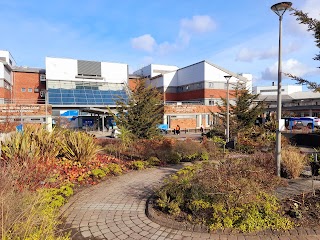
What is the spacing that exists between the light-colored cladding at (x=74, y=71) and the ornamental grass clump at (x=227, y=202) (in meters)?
44.0

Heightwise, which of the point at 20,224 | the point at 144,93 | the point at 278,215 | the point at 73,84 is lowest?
the point at 278,215

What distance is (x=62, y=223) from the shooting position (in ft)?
16.4

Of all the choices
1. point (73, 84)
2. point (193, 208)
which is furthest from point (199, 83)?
point (193, 208)

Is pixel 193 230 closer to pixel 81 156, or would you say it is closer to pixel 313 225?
pixel 313 225

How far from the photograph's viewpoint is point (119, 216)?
17.6 feet

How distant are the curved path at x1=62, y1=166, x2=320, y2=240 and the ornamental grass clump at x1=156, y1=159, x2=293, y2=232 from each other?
268mm

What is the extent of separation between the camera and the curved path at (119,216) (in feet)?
14.5

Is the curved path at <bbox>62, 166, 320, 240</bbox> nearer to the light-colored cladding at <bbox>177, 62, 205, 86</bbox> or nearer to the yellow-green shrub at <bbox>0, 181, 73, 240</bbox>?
the yellow-green shrub at <bbox>0, 181, 73, 240</bbox>

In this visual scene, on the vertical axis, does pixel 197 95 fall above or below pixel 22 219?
above

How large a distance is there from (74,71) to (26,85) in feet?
31.2

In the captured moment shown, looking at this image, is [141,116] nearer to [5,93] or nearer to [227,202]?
[227,202]

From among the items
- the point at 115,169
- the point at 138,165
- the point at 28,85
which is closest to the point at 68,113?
the point at 28,85

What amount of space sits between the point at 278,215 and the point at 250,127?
16.3 metres

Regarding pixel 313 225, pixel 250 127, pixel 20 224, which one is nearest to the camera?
pixel 20 224
